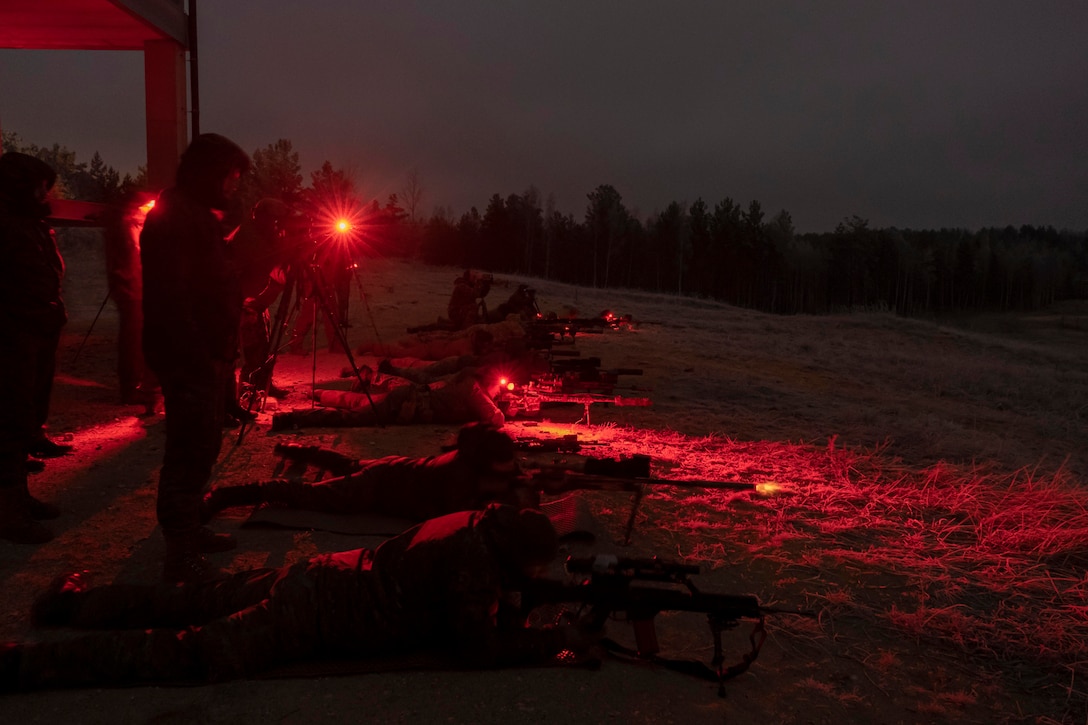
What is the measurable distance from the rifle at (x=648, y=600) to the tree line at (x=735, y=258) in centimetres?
4620

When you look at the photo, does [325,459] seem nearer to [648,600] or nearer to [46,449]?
[46,449]

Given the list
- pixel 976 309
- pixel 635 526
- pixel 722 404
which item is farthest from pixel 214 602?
pixel 976 309

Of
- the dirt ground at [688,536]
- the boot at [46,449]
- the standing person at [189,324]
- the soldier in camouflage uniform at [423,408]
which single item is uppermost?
the standing person at [189,324]

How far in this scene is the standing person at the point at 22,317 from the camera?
387cm

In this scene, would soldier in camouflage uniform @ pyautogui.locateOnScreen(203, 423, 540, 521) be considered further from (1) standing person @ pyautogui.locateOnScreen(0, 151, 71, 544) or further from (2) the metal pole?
(2) the metal pole

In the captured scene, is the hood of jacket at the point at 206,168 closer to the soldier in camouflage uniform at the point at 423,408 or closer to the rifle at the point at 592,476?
the rifle at the point at 592,476

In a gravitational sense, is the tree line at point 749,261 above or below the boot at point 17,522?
above

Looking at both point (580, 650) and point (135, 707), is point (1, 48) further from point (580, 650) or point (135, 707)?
point (580, 650)

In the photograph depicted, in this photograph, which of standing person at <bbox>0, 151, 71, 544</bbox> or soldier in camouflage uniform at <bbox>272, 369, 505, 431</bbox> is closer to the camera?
standing person at <bbox>0, 151, 71, 544</bbox>

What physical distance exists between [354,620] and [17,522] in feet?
8.62

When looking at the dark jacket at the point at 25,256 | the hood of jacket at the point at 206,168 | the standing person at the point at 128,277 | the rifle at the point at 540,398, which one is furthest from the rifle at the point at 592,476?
the standing person at the point at 128,277

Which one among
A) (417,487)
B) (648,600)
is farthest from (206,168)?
(648,600)

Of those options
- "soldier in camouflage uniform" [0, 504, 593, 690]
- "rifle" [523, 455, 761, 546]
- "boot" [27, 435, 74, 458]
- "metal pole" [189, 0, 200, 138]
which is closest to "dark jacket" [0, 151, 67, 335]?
"boot" [27, 435, 74, 458]

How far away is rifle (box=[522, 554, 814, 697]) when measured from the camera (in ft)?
7.98
